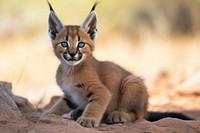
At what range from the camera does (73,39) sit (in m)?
6.63

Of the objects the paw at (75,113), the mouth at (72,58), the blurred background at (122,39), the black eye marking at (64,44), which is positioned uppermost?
the blurred background at (122,39)

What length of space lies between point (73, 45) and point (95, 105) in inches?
31.4

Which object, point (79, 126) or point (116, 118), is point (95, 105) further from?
point (79, 126)

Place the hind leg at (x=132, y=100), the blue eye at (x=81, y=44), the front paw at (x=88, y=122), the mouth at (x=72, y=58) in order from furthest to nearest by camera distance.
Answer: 1. the hind leg at (x=132, y=100)
2. the blue eye at (x=81, y=44)
3. the mouth at (x=72, y=58)
4. the front paw at (x=88, y=122)

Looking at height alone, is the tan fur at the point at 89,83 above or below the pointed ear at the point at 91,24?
below

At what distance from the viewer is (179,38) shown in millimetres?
16922

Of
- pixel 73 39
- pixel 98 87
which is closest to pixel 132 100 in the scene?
pixel 98 87

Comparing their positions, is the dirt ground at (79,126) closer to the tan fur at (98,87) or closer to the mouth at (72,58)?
the tan fur at (98,87)

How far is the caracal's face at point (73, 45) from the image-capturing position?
6578 millimetres

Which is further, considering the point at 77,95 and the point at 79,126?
the point at 77,95

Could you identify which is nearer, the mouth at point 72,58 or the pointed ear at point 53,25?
the mouth at point 72,58

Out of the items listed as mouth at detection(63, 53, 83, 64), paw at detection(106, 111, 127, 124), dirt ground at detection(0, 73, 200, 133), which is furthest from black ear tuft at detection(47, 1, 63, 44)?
paw at detection(106, 111, 127, 124)

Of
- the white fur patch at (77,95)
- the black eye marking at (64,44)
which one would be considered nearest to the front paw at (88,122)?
the white fur patch at (77,95)

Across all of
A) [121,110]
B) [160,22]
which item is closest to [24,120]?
[121,110]
